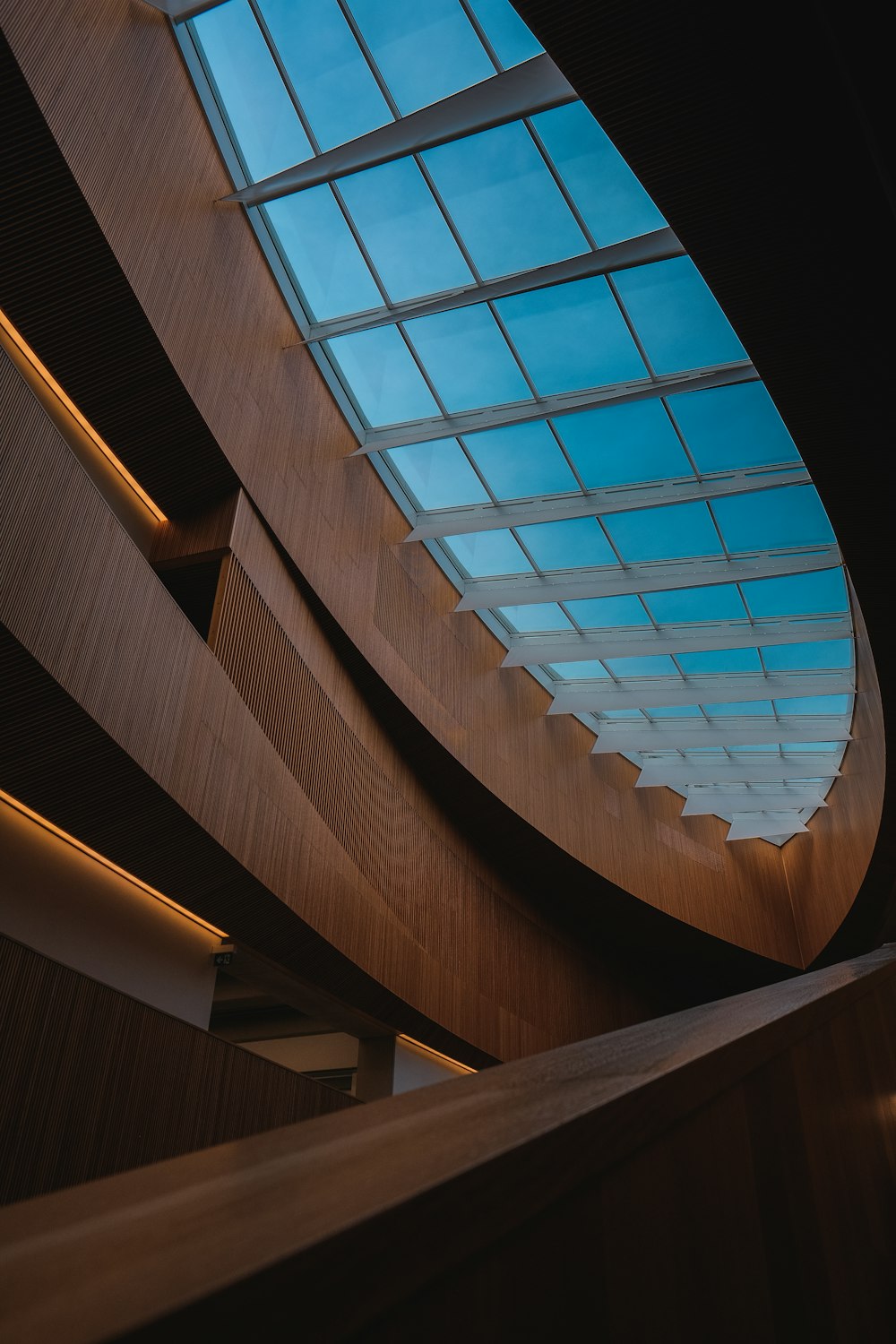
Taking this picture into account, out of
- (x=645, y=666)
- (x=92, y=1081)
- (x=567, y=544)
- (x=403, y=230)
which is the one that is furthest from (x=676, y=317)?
(x=92, y=1081)

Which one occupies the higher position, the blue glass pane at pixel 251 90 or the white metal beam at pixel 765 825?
the blue glass pane at pixel 251 90

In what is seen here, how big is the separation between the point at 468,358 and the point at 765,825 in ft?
48.0

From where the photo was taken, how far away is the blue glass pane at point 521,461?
14.4 m

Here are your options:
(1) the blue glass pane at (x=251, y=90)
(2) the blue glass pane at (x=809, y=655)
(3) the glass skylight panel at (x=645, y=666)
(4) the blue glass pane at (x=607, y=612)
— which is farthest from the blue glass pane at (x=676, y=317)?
(3) the glass skylight panel at (x=645, y=666)

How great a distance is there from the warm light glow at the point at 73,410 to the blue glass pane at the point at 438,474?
470 centimetres

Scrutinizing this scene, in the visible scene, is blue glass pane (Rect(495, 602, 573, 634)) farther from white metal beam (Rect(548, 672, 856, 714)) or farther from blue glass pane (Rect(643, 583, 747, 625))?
white metal beam (Rect(548, 672, 856, 714))

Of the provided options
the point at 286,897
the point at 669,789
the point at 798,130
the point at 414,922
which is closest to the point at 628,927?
the point at 669,789

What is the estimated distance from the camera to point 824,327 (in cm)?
719

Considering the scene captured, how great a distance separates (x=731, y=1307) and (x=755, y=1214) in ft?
0.68

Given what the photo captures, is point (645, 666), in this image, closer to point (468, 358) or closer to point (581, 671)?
point (581, 671)

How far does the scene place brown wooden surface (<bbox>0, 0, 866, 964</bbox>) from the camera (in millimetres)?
8711

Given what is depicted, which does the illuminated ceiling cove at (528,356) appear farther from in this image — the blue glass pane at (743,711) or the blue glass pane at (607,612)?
the blue glass pane at (743,711)

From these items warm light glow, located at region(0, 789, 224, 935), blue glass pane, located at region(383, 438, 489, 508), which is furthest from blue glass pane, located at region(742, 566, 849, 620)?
warm light glow, located at region(0, 789, 224, 935)

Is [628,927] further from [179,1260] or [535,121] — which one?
[179,1260]
